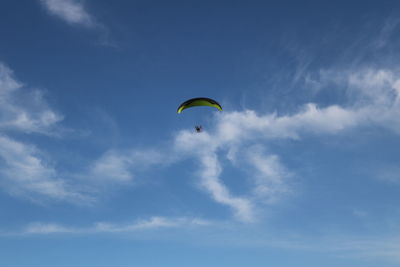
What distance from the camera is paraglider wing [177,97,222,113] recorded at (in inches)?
4439

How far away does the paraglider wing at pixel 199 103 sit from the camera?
113 m

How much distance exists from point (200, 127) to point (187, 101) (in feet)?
16.6

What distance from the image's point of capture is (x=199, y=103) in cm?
11369

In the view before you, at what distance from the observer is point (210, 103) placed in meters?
113

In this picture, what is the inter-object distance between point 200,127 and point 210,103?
4.51m

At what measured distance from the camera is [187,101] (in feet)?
372

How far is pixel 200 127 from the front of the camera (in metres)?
113

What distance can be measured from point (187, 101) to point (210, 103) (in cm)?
401
